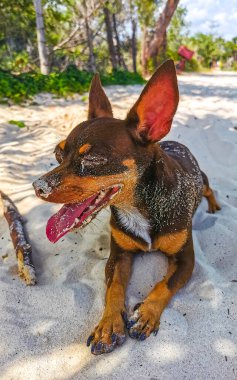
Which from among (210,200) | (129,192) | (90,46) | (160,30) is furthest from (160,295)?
(160,30)

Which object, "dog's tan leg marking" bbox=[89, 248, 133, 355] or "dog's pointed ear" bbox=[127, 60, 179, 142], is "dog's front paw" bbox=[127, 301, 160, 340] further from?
"dog's pointed ear" bbox=[127, 60, 179, 142]

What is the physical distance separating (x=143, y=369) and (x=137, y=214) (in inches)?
42.9

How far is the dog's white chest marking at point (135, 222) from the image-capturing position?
2809 millimetres

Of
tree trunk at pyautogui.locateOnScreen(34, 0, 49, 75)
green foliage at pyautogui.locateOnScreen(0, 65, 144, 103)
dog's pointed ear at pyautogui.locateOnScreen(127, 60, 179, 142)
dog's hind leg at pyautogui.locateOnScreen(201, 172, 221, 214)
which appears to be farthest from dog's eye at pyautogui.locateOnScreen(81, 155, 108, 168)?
tree trunk at pyautogui.locateOnScreen(34, 0, 49, 75)

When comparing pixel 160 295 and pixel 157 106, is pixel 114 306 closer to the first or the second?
pixel 160 295

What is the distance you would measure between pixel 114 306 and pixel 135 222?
0.66 meters

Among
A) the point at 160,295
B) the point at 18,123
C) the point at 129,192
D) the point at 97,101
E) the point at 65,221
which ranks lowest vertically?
the point at 160,295

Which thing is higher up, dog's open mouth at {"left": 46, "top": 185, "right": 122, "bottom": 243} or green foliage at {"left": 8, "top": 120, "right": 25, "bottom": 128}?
dog's open mouth at {"left": 46, "top": 185, "right": 122, "bottom": 243}

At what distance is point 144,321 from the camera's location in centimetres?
254

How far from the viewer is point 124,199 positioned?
103 inches

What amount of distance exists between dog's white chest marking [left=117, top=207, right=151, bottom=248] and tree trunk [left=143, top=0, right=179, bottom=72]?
14.7 metres

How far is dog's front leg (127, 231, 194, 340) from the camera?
2.52 metres

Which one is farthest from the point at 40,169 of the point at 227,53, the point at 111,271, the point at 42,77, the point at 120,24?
the point at 227,53

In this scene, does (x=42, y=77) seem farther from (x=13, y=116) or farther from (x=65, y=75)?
(x=13, y=116)
